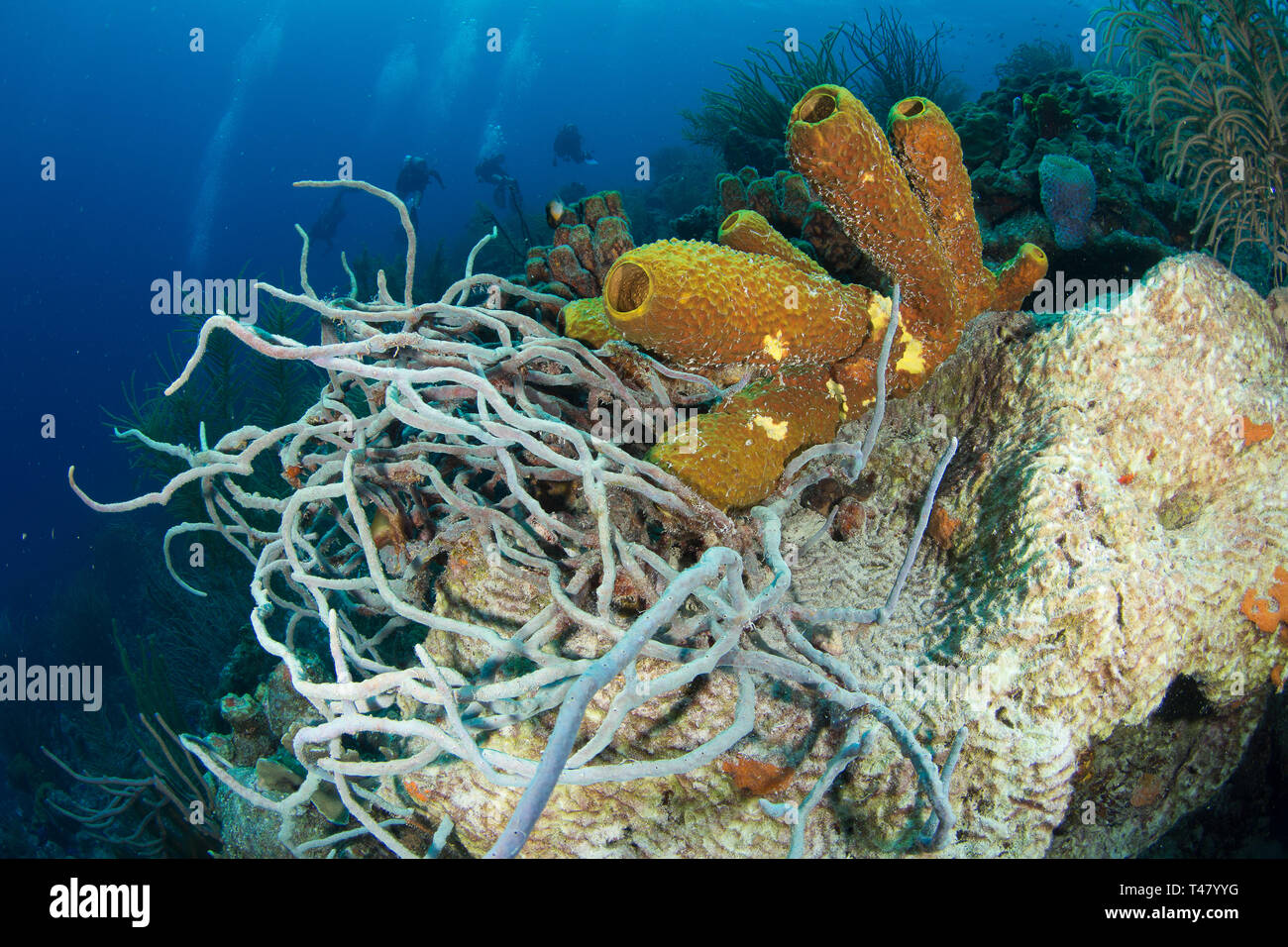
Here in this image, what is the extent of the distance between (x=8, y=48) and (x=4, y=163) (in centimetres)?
1629

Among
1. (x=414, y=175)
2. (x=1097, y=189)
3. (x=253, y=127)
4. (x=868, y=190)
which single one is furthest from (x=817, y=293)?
(x=253, y=127)

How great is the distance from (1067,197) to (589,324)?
256cm

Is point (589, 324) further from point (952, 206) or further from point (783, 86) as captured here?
point (783, 86)

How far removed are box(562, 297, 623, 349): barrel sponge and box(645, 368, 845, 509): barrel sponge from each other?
55 cm

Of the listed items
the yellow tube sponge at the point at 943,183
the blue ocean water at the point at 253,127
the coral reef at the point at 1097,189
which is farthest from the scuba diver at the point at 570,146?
the yellow tube sponge at the point at 943,183

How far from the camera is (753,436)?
1.78 meters

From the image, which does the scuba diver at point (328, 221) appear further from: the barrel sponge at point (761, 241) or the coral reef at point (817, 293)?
the coral reef at point (817, 293)

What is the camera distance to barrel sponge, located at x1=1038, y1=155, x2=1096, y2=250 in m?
2.91

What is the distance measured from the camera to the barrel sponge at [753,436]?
5.54 feet

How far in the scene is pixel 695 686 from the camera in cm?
161

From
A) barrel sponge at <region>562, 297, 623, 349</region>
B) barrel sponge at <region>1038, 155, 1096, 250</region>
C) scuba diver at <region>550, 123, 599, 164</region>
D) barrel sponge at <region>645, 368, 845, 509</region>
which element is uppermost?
scuba diver at <region>550, 123, 599, 164</region>

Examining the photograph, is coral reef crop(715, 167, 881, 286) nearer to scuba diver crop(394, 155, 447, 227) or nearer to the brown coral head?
the brown coral head

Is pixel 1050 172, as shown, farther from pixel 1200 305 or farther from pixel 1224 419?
pixel 1224 419

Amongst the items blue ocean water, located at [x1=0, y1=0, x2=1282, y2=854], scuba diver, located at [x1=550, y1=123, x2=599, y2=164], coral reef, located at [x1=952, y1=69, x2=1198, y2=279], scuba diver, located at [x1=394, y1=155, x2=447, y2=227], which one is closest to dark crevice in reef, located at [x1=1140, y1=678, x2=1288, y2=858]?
coral reef, located at [x1=952, y1=69, x2=1198, y2=279]
